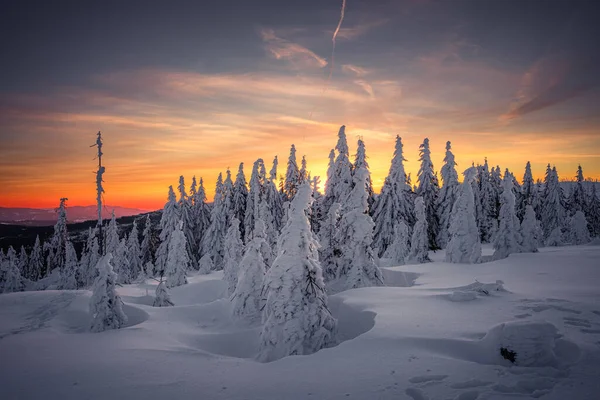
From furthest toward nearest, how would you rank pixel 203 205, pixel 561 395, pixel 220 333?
1. pixel 203 205
2. pixel 220 333
3. pixel 561 395

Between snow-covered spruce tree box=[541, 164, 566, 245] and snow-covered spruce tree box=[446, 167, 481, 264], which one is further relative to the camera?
snow-covered spruce tree box=[541, 164, 566, 245]

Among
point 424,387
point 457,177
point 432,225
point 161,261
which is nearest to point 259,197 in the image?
point 161,261

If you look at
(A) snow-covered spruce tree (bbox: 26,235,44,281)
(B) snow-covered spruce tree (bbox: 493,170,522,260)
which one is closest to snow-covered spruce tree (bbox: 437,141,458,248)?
(B) snow-covered spruce tree (bbox: 493,170,522,260)

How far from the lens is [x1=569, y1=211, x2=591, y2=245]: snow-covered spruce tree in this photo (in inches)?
1601

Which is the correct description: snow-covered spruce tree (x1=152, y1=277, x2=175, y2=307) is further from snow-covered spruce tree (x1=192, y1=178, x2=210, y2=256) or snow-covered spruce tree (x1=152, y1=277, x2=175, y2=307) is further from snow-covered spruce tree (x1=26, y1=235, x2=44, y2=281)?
snow-covered spruce tree (x1=26, y1=235, x2=44, y2=281)

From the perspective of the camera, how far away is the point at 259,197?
4156 cm

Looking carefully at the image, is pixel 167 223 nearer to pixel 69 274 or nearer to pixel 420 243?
pixel 69 274

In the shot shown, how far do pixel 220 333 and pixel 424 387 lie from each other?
35.9ft

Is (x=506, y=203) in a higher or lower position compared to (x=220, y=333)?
higher

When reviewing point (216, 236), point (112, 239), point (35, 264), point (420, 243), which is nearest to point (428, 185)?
point (420, 243)

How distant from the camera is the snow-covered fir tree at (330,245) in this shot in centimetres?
2314

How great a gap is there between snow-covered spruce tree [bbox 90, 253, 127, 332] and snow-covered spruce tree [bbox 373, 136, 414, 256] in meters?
28.8

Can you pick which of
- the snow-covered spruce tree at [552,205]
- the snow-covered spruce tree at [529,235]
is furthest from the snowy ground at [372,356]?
the snow-covered spruce tree at [552,205]

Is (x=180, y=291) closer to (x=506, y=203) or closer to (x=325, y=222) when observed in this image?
(x=325, y=222)
